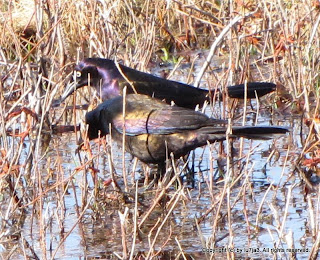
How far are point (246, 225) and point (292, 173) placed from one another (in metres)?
0.88

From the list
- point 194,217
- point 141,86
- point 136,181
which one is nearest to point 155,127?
point 136,181

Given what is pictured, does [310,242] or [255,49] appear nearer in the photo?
[310,242]

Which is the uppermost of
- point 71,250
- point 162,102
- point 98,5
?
point 98,5

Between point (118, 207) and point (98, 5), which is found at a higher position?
point (98, 5)

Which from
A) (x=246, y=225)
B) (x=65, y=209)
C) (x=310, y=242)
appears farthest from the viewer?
(x=65, y=209)

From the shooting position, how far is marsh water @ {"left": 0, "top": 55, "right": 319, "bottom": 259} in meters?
4.43

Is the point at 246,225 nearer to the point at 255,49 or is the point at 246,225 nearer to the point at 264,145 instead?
the point at 264,145

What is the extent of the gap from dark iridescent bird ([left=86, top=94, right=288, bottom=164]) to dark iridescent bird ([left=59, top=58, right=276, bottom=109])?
67 centimetres

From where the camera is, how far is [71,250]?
4.59m

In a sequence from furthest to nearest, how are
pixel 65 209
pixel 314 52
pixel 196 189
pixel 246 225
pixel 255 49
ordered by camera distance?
pixel 255 49 < pixel 314 52 < pixel 196 189 < pixel 65 209 < pixel 246 225

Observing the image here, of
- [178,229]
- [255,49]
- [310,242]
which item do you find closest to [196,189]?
[178,229]

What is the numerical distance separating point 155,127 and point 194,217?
2.53 feet

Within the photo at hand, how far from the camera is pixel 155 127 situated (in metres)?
5.62

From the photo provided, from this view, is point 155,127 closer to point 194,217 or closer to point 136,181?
point 136,181
